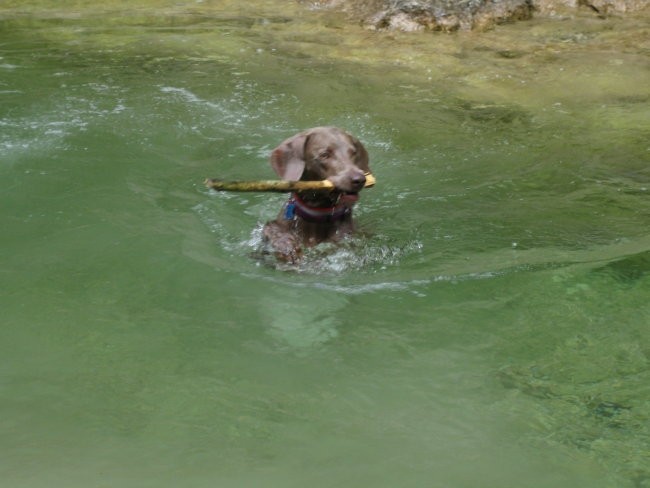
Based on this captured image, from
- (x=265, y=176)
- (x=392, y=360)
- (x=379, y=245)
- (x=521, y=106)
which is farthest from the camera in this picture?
(x=521, y=106)

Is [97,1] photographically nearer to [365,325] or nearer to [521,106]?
[521,106]

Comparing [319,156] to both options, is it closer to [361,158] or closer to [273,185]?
[361,158]

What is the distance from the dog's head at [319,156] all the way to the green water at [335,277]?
0.51m

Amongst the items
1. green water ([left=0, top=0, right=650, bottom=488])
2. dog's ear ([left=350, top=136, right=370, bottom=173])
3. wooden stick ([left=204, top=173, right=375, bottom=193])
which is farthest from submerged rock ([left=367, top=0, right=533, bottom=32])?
wooden stick ([left=204, top=173, right=375, bottom=193])

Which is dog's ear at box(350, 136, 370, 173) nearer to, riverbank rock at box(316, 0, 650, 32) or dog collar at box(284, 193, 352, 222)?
dog collar at box(284, 193, 352, 222)

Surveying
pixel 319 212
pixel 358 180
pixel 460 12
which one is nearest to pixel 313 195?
pixel 319 212

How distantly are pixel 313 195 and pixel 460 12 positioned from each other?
6.20m

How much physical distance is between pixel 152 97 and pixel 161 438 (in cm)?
578

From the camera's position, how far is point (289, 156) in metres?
5.87

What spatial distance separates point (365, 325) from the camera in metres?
4.67

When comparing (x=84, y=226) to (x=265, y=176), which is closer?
(x=84, y=226)

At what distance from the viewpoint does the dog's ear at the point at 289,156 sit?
5.84m

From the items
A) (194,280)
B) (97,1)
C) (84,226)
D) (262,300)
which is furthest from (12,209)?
(97,1)

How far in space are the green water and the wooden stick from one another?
495 mm
